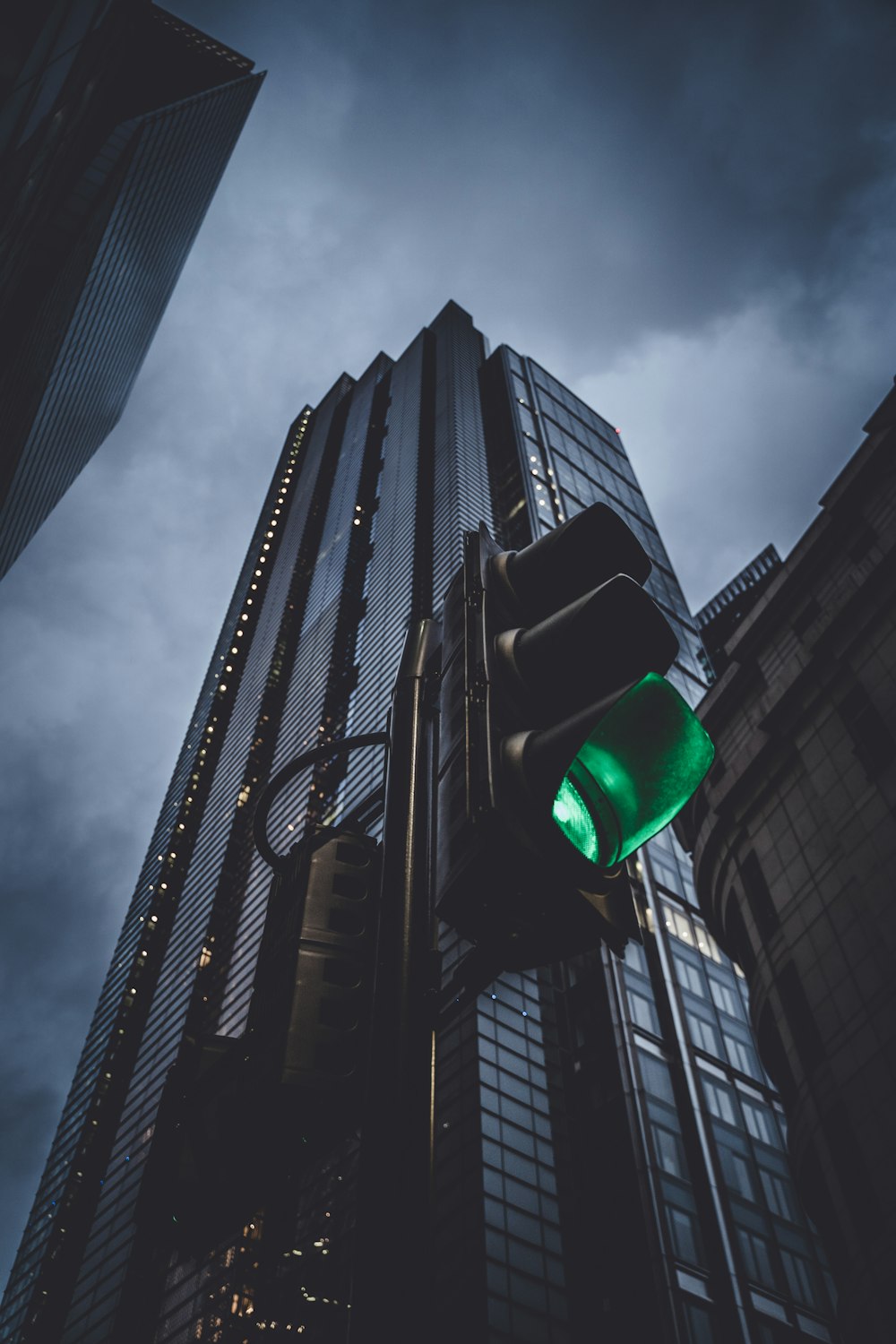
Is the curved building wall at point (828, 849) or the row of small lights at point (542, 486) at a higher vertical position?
the row of small lights at point (542, 486)

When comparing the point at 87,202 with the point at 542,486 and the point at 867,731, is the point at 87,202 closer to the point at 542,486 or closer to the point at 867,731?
the point at 867,731

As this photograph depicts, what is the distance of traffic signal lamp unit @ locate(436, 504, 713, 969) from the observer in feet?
8.93

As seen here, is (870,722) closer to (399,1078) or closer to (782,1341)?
(782,1341)

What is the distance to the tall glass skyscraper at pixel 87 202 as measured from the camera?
1533cm

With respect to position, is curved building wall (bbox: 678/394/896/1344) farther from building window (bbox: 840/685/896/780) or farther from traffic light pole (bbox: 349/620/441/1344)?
traffic light pole (bbox: 349/620/441/1344)

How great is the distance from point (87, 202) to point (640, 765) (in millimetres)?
37782

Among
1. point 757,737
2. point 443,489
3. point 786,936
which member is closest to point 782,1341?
point 786,936

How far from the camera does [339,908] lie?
349cm

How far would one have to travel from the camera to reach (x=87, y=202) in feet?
109

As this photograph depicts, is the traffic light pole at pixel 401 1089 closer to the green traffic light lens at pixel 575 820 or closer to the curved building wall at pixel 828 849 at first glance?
the green traffic light lens at pixel 575 820

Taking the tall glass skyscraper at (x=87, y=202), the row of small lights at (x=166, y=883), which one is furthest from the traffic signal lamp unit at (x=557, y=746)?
the row of small lights at (x=166, y=883)

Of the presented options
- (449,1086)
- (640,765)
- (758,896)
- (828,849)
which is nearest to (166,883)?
(449,1086)

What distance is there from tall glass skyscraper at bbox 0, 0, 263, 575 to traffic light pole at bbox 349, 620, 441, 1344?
48.7 ft

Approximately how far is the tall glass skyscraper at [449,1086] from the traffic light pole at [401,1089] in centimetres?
5
